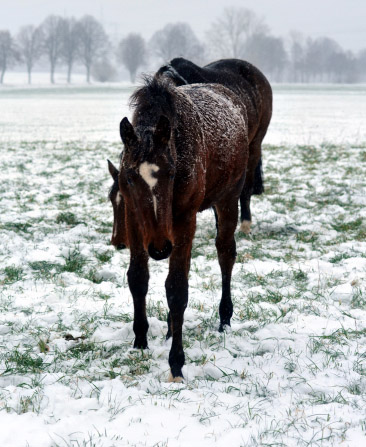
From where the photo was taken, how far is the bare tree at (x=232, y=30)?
96.2m

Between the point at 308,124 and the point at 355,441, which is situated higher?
the point at 308,124

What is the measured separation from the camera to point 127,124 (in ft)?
9.79

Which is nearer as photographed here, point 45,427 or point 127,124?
point 45,427

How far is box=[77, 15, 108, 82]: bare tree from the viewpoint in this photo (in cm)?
9112

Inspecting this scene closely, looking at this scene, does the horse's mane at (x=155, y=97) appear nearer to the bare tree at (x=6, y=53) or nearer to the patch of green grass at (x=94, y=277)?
the patch of green grass at (x=94, y=277)

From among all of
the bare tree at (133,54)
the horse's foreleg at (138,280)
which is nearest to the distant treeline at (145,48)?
the bare tree at (133,54)

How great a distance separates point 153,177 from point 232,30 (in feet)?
371

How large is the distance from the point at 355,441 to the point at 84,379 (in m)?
1.78

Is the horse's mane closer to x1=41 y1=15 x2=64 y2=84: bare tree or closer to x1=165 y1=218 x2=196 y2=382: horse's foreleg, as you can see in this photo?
x1=165 y1=218 x2=196 y2=382: horse's foreleg

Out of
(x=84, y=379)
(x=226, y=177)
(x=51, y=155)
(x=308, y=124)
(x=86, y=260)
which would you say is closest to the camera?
(x=84, y=379)

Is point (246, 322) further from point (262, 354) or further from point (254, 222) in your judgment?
point (254, 222)

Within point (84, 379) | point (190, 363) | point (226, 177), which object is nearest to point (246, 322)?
point (190, 363)

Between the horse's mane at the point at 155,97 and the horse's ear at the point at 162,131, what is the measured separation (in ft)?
1.03

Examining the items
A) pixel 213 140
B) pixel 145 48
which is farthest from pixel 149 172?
pixel 145 48
